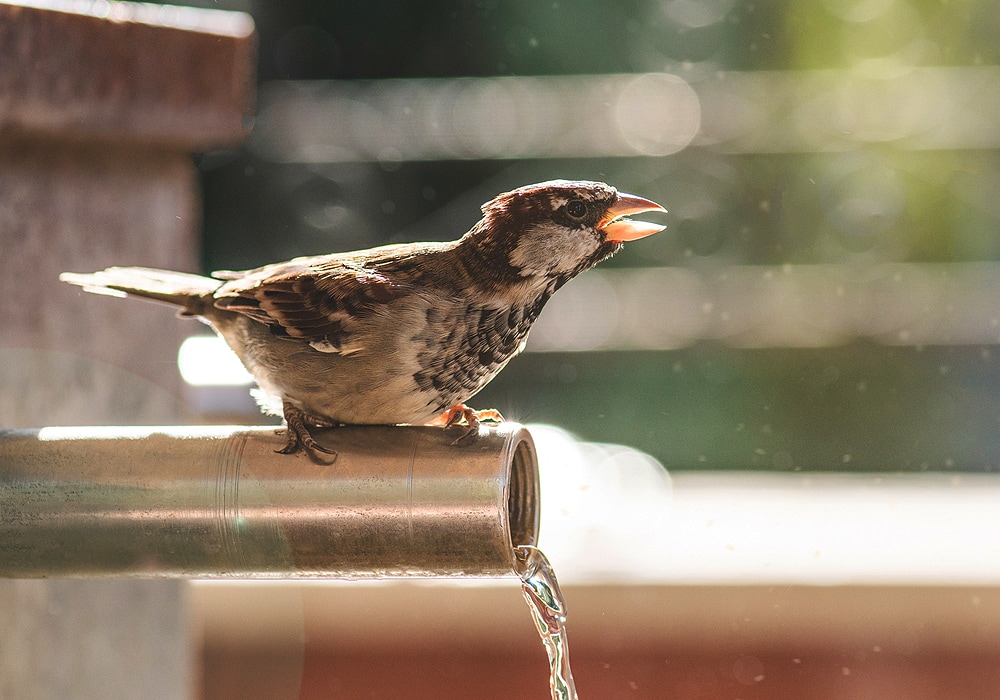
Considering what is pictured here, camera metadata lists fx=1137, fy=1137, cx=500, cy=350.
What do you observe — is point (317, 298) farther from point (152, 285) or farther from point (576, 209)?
point (576, 209)

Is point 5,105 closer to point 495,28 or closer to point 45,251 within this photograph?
point 45,251

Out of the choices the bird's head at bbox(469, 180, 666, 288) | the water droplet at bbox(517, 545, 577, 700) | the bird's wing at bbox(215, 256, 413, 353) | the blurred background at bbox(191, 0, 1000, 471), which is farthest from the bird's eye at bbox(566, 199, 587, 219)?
the blurred background at bbox(191, 0, 1000, 471)

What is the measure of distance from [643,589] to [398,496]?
1403 millimetres

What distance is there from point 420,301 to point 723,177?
2.94 meters

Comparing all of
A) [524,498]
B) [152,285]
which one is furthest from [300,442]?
[152,285]

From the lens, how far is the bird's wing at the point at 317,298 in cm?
108

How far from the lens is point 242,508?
2.81 feet

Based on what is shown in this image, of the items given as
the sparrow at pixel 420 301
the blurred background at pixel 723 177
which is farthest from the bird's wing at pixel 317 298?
the blurred background at pixel 723 177

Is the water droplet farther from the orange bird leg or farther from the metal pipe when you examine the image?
the orange bird leg

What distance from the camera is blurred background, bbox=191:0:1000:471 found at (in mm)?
3682

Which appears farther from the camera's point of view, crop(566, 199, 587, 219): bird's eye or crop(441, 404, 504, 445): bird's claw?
crop(441, 404, 504, 445): bird's claw

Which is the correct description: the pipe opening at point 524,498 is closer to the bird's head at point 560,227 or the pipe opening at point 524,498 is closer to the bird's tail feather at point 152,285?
the bird's head at point 560,227

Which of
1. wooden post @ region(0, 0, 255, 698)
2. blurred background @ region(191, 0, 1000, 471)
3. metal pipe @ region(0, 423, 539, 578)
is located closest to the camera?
metal pipe @ region(0, 423, 539, 578)

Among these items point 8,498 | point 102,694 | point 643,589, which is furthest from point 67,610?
point 643,589
